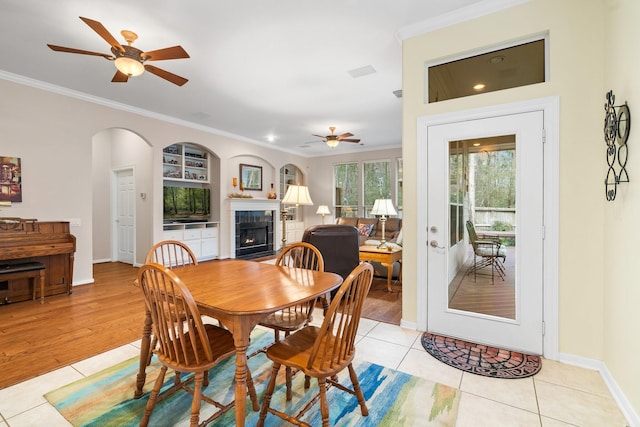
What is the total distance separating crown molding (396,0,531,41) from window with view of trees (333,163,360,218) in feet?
19.7

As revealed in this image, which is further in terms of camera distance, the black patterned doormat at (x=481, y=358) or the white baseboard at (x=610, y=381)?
the black patterned doormat at (x=481, y=358)

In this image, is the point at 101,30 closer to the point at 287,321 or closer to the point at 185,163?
the point at 287,321

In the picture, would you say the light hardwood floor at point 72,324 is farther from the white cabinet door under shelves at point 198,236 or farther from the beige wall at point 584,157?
the white cabinet door under shelves at point 198,236

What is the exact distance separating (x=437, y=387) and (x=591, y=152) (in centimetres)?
201

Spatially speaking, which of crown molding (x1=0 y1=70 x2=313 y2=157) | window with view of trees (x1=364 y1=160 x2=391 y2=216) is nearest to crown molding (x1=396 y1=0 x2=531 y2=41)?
crown molding (x1=0 y1=70 x2=313 y2=157)

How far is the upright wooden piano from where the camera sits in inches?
144

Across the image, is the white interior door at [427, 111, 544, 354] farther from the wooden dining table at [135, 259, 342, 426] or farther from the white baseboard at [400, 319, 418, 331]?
the wooden dining table at [135, 259, 342, 426]

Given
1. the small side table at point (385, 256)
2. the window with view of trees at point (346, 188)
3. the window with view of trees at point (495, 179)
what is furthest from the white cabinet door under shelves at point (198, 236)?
the window with view of trees at point (495, 179)

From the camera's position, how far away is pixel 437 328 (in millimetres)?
2791

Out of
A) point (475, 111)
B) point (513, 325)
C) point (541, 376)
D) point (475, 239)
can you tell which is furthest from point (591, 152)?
point (541, 376)

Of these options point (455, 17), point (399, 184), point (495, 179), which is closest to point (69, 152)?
point (455, 17)

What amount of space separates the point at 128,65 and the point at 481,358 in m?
4.00

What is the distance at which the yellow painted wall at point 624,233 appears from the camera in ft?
5.48

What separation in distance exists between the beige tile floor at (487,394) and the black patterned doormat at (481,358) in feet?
0.19
